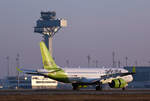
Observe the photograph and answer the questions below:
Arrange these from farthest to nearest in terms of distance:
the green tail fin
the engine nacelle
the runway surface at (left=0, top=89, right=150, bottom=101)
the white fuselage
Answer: the white fuselage
the engine nacelle
the green tail fin
the runway surface at (left=0, top=89, right=150, bottom=101)

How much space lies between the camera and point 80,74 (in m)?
86.4

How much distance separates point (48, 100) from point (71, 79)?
3190cm

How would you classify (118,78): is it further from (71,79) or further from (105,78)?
(71,79)

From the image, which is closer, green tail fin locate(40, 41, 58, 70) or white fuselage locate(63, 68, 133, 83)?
green tail fin locate(40, 41, 58, 70)

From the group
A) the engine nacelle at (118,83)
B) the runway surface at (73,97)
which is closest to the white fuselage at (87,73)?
the engine nacelle at (118,83)

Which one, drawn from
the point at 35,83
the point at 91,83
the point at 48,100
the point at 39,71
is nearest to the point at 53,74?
the point at 39,71

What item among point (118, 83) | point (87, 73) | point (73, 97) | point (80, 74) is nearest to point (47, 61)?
point (80, 74)

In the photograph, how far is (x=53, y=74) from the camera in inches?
3231

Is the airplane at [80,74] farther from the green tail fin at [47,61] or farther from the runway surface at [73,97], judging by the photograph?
the runway surface at [73,97]

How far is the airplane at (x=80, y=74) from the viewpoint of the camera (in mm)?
82438

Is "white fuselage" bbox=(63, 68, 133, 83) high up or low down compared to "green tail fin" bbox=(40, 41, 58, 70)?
down

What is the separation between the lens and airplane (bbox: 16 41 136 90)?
8244cm

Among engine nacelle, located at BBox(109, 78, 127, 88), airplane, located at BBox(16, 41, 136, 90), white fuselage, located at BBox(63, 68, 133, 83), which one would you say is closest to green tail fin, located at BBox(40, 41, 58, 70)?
airplane, located at BBox(16, 41, 136, 90)

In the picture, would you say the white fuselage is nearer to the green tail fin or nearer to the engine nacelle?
the engine nacelle
